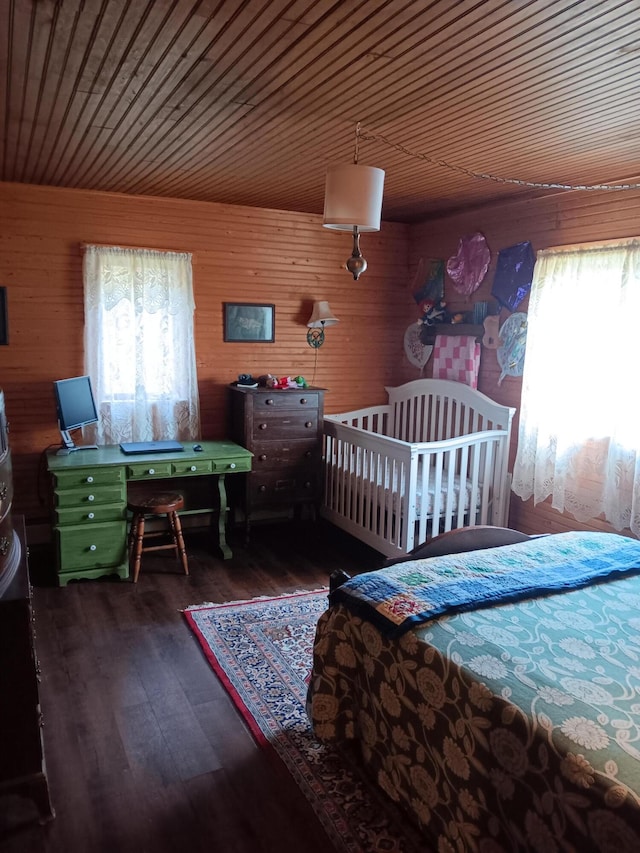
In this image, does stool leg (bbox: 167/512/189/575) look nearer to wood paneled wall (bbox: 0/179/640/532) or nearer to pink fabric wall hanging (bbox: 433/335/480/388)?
wood paneled wall (bbox: 0/179/640/532)

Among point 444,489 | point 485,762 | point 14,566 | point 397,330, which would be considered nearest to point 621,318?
point 444,489

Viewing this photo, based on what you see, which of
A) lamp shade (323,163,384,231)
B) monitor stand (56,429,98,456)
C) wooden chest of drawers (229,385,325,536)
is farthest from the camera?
wooden chest of drawers (229,385,325,536)

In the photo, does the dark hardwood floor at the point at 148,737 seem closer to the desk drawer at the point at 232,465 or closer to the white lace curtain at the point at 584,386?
the desk drawer at the point at 232,465

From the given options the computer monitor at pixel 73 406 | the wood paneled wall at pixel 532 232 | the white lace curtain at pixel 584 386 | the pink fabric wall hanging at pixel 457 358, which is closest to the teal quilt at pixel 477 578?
the white lace curtain at pixel 584 386

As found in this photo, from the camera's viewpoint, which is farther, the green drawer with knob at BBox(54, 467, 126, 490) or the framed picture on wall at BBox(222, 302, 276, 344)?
the framed picture on wall at BBox(222, 302, 276, 344)

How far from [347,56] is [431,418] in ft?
10.3

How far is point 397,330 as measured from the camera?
537 centimetres

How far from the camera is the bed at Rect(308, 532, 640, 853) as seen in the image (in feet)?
4.21

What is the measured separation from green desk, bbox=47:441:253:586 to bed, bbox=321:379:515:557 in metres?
1.14

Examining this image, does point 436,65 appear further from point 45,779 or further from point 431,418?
point 431,418

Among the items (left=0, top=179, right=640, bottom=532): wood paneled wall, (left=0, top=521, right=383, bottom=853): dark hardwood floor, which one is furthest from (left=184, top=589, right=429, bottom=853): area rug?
(left=0, top=179, right=640, bottom=532): wood paneled wall

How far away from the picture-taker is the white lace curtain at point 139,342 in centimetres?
423

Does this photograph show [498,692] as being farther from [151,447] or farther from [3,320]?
[3,320]

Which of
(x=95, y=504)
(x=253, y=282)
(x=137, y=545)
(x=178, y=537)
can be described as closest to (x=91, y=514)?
(x=95, y=504)
